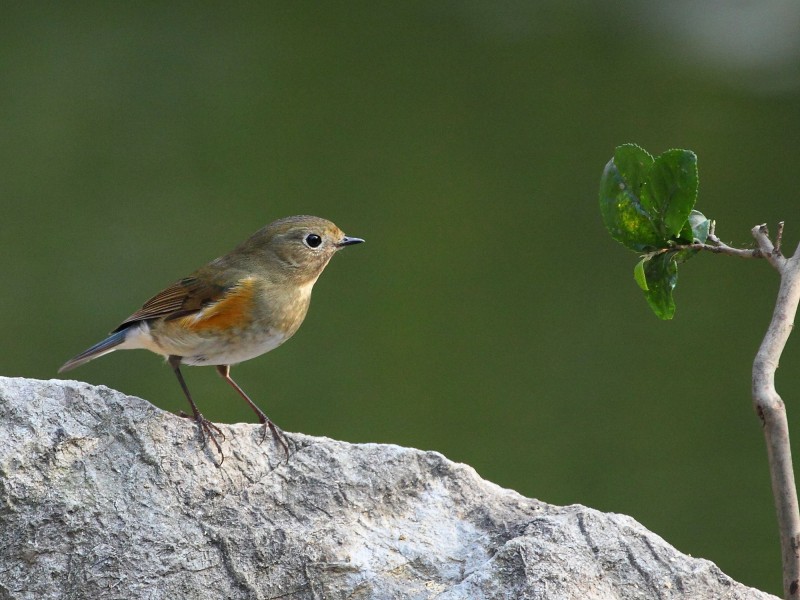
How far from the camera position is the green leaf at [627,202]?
169 centimetres

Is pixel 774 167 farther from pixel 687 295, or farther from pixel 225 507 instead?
pixel 225 507

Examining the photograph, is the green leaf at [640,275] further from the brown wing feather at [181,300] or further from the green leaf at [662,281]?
the brown wing feather at [181,300]

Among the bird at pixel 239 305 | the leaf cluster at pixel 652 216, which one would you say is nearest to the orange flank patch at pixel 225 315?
the bird at pixel 239 305

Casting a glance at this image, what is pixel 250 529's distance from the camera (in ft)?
6.19

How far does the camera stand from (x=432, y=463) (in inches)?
81.4

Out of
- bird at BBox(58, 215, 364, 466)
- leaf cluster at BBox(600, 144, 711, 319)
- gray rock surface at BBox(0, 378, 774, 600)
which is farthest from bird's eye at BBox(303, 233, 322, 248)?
leaf cluster at BBox(600, 144, 711, 319)

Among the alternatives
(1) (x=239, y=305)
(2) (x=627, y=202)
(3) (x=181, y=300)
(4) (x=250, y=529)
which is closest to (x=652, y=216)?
(2) (x=627, y=202)

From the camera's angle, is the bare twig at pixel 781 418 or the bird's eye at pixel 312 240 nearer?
the bare twig at pixel 781 418

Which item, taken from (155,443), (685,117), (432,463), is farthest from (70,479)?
(685,117)

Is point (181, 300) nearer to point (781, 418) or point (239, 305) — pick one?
point (239, 305)

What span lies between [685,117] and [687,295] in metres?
0.73

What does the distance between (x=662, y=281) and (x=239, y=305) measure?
3.11ft

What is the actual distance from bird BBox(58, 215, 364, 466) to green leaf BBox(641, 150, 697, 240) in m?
0.93

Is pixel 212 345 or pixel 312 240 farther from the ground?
pixel 312 240
